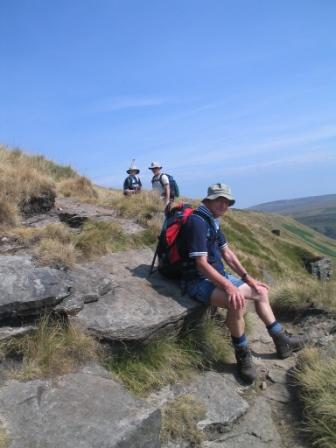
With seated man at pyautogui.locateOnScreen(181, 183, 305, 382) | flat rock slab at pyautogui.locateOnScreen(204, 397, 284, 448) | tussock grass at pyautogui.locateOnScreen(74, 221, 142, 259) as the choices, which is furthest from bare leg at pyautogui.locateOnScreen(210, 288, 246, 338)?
Result: tussock grass at pyautogui.locateOnScreen(74, 221, 142, 259)

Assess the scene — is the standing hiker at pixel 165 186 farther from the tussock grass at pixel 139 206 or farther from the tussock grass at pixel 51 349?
the tussock grass at pixel 51 349

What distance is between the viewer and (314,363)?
21.2 ft

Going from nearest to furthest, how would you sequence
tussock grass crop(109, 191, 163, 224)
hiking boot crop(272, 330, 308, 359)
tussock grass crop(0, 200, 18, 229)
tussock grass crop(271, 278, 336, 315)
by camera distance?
hiking boot crop(272, 330, 308, 359) → tussock grass crop(271, 278, 336, 315) → tussock grass crop(0, 200, 18, 229) → tussock grass crop(109, 191, 163, 224)

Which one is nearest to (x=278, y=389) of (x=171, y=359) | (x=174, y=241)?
(x=171, y=359)

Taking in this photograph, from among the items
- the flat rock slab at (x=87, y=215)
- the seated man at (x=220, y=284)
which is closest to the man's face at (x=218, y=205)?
the seated man at (x=220, y=284)

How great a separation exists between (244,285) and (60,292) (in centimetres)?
296

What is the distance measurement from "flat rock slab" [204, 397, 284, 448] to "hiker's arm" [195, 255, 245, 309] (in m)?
1.41

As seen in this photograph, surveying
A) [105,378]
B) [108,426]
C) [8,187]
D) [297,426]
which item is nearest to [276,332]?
[297,426]

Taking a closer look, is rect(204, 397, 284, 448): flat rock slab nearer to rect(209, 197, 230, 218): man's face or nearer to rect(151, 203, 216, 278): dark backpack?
rect(151, 203, 216, 278): dark backpack

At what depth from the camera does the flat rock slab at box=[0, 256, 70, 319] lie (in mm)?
5668

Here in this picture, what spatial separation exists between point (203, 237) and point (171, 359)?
5.99ft

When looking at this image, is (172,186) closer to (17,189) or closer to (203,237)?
(17,189)

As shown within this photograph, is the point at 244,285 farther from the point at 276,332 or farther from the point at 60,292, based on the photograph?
the point at 60,292

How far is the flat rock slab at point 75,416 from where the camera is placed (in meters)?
4.29
